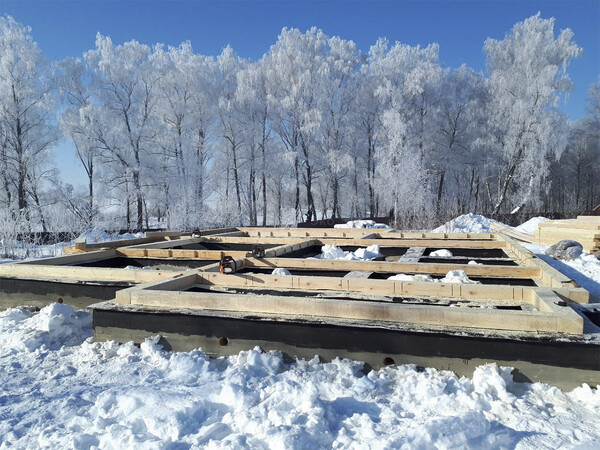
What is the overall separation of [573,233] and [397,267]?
6794 millimetres

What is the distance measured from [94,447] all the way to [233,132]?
72.4 ft

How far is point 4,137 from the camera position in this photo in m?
17.0

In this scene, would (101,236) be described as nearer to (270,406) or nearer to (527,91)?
(270,406)

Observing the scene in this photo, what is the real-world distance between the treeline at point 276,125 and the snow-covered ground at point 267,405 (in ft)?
45.3

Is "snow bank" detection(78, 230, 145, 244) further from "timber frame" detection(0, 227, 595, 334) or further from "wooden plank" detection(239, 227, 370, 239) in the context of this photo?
"timber frame" detection(0, 227, 595, 334)

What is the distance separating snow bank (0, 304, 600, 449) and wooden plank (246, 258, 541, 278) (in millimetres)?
2236

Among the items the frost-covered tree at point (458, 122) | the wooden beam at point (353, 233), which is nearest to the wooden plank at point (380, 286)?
the wooden beam at point (353, 233)

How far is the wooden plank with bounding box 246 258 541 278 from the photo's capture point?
4.97m

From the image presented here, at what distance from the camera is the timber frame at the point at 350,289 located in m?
3.30

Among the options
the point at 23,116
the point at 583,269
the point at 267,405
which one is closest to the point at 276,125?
the point at 23,116

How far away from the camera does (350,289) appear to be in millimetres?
4430

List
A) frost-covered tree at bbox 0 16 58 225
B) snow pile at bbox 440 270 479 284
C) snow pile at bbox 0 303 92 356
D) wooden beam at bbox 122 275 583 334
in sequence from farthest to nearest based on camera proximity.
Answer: frost-covered tree at bbox 0 16 58 225, snow pile at bbox 440 270 479 284, snow pile at bbox 0 303 92 356, wooden beam at bbox 122 275 583 334

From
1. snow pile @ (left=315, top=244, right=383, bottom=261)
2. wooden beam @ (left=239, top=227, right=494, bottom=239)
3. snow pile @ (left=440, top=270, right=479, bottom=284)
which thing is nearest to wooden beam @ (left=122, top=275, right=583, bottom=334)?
snow pile @ (left=440, top=270, right=479, bottom=284)

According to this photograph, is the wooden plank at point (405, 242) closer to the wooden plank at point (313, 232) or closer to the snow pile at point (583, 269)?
the wooden plank at point (313, 232)
